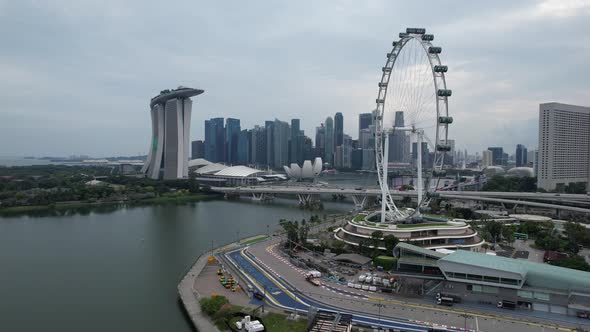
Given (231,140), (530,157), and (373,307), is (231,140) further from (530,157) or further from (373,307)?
(373,307)

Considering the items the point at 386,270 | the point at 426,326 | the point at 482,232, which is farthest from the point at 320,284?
the point at 482,232


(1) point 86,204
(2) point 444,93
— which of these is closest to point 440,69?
(2) point 444,93

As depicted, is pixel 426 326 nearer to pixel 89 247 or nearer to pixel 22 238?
pixel 89 247

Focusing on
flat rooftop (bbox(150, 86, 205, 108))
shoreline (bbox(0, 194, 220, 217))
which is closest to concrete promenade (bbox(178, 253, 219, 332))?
shoreline (bbox(0, 194, 220, 217))

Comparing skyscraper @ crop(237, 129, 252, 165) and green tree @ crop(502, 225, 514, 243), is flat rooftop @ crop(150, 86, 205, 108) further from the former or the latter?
skyscraper @ crop(237, 129, 252, 165)

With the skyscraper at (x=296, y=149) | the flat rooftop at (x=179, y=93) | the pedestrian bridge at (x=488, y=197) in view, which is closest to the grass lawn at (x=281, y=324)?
the pedestrian bridge at (x=488, y=197)
